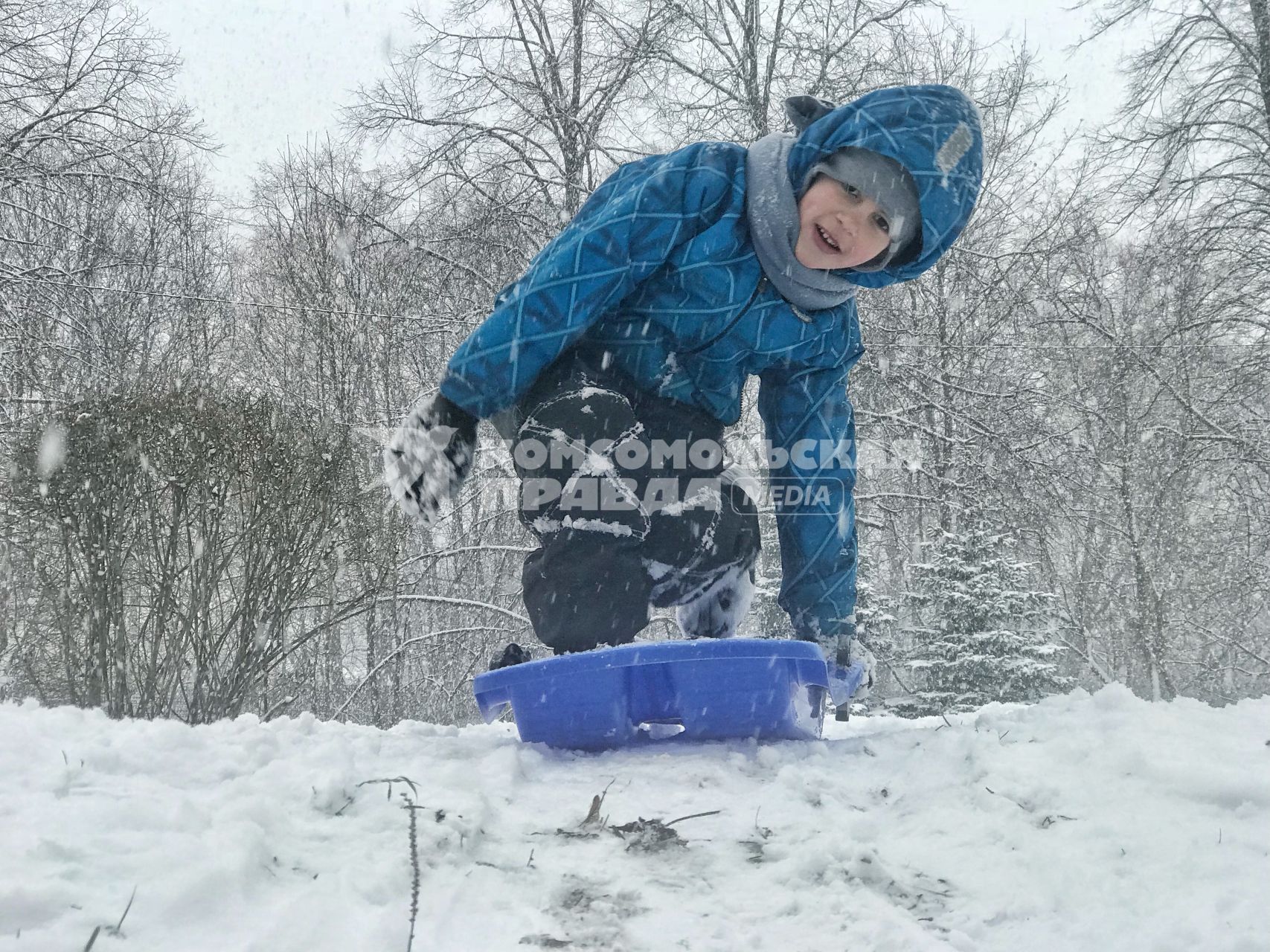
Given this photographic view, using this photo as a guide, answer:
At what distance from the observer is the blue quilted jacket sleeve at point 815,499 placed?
2.12m

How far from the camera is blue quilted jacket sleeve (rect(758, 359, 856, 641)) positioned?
212 centimetres

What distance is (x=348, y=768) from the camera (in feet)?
3.84

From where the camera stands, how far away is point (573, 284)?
1.76 metres

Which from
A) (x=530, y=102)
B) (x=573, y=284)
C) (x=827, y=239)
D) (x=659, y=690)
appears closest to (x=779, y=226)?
(x=827, y=239)

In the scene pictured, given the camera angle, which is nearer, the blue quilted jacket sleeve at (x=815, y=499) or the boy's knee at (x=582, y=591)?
the boy's knee at (x=582, y=591)

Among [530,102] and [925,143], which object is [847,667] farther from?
[530,102]

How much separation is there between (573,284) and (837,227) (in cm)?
58

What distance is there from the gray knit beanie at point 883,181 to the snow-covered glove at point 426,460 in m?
0.96

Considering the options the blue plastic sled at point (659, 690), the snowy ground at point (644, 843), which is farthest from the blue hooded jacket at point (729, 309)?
the snowy ground at point (644, 843)

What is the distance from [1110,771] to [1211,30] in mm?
8614

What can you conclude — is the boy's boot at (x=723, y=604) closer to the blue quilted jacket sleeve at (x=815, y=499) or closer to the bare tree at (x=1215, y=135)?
the blue quilted jacket sleeve at (x=815, y=499)

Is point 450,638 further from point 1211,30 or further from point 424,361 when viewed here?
point 1211,30

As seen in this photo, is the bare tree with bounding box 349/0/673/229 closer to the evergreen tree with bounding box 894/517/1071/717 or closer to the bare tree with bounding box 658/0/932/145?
the bare tree with bounding box 658/0/932/145

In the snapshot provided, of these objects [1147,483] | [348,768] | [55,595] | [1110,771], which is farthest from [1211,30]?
[55,595]
